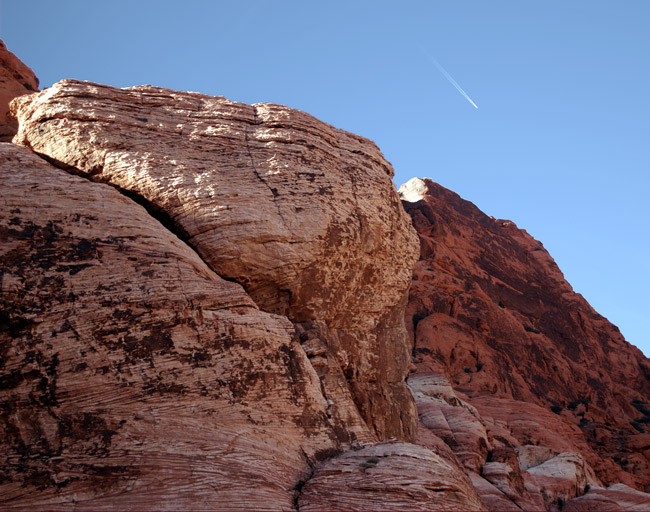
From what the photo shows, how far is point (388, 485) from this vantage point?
7801 mm

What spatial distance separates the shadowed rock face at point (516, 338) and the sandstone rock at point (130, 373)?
23.0 m

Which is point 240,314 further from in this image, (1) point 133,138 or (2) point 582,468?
(2) point 582,468

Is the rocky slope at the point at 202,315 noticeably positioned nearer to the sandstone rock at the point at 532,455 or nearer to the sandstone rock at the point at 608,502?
the sandstone rock at the point at 608,502

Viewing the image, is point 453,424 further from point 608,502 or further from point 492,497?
point 608,502

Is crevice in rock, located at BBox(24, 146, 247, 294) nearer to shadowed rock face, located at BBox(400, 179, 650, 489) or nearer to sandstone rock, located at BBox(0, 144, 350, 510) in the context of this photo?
sandstone rock, located at BBox(0, 144, 350, 510)

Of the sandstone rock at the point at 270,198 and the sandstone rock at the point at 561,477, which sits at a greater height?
the sandstone rock at the point at 270,198

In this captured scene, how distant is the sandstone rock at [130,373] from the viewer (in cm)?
733

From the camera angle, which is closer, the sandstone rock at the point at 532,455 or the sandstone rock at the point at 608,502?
the sandstone rock at the point at 608,502

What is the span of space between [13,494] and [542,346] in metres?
41.5

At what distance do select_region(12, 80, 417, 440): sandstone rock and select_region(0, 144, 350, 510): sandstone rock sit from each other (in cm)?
102

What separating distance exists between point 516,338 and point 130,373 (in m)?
37.8

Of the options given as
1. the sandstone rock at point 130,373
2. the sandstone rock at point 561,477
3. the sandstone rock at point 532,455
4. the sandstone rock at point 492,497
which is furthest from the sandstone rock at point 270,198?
the sandstone rock at point 532,455

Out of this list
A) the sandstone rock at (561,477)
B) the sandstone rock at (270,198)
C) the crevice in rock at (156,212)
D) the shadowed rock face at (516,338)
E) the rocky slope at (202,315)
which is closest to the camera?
the rocky slope at (202,315)

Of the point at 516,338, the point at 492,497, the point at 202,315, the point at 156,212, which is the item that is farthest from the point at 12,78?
the point at 516,338
